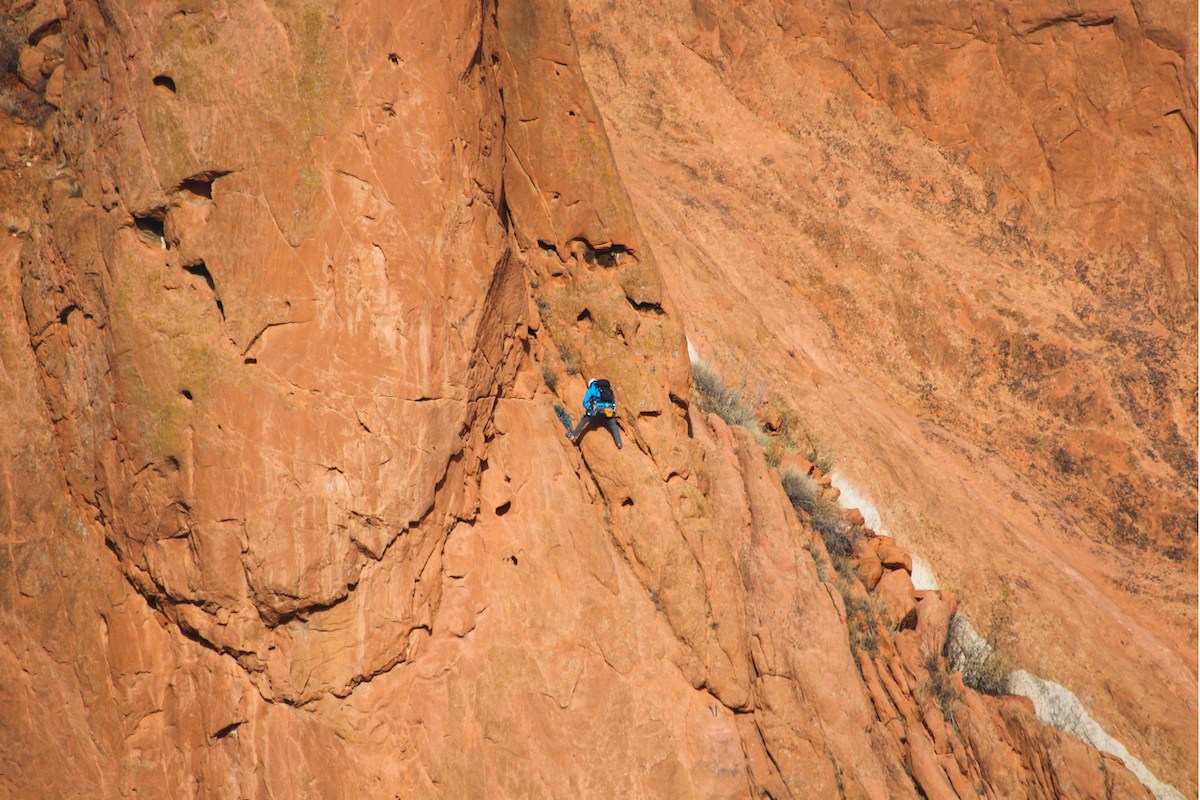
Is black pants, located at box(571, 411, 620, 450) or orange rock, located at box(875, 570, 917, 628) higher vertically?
black pants, located at box(571, 411, 620, 450)

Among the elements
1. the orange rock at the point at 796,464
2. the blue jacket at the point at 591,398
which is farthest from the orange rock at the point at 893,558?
the blue jacket at the point at 591,398

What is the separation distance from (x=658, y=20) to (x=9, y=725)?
2061 centimetres

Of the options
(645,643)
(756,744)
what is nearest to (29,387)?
(645,643)

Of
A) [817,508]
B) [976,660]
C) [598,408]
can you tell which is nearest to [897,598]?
[817,508]

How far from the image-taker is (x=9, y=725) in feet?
23.2

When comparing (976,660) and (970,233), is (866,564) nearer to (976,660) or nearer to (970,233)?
(976,660)

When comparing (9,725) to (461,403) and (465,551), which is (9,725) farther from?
(461,403)

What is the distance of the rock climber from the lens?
8.30m

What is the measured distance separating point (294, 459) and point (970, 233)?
19026 millimetres

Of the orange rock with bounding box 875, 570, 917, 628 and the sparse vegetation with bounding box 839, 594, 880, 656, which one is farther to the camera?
the orange rock with bounding box 875, 570, 917, 628

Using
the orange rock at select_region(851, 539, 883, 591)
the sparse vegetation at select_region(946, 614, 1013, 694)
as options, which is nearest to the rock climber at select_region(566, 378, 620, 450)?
the orange rock at select_region(851, 539, 883, 591)

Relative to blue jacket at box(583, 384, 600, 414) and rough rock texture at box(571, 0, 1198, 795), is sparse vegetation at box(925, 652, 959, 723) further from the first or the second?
blue jacket at box(583, 384, 600, 414)

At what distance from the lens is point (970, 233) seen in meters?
21.1

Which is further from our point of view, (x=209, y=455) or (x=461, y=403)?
(x=461, y=403)
